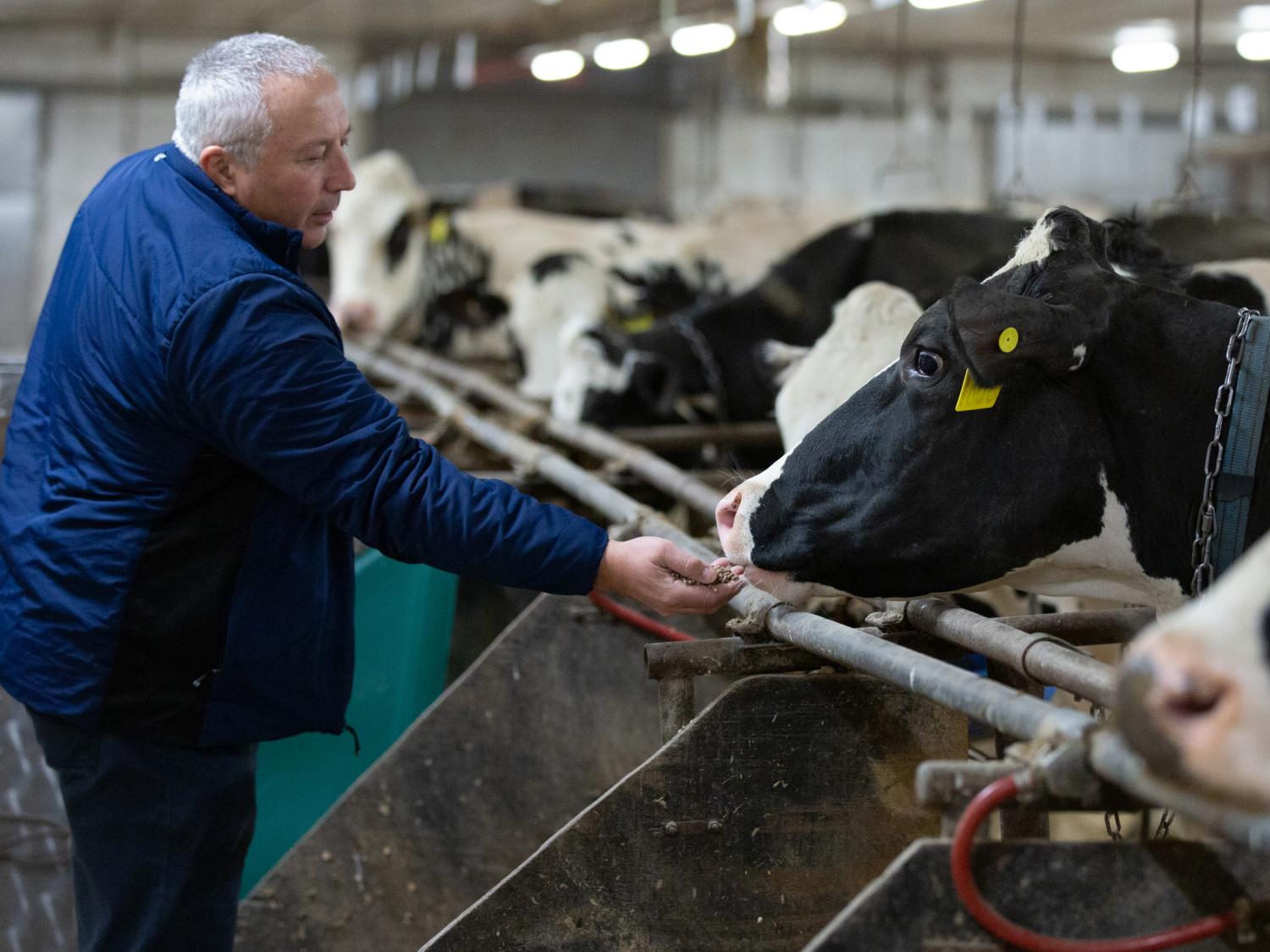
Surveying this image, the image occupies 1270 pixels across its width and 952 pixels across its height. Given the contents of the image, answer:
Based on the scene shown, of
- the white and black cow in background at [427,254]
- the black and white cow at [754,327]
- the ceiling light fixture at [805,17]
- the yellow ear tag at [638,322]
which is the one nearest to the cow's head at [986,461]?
the black and white cow at [754,327]

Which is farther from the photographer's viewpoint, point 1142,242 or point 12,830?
point 12,830

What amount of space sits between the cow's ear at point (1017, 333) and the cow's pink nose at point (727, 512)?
17.2 inches

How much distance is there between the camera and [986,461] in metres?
2.32

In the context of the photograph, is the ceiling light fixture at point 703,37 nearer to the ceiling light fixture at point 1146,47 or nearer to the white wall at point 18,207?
the ceiling light fixture at point 1146,47

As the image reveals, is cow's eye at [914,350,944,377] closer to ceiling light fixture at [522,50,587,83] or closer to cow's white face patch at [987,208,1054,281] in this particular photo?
cow's white face patch at [987,208,1054,281]

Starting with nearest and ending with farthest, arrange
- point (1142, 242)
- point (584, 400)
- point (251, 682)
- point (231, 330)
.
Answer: point (231, 330) → point (251, 682) → point (1142, 242) → point (584, 400)

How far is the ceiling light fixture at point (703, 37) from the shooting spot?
14242 mm

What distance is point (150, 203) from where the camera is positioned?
2.41 meters

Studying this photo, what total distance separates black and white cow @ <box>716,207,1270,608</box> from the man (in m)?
0.24

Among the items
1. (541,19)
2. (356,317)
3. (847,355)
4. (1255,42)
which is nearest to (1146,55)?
(1255,42)

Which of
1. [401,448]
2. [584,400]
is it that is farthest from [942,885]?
[584,400]

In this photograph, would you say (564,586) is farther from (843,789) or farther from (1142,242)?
(1142,242)

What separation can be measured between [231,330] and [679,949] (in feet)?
3.54

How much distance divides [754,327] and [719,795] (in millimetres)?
3945
